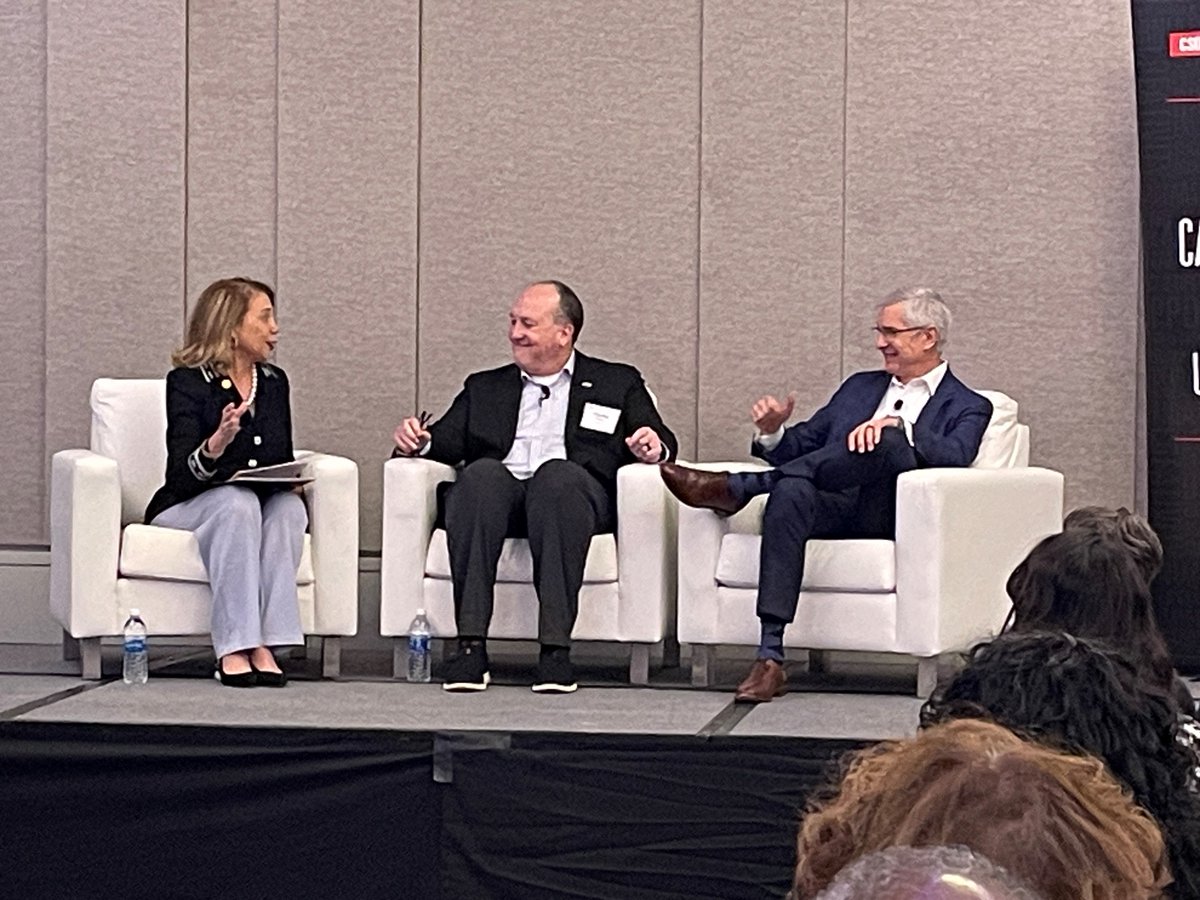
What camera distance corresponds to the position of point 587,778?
142 inches

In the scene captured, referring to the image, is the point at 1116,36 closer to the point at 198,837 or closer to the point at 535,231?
the point at 535,231

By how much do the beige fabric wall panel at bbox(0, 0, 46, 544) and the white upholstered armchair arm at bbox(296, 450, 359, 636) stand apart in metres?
1.39

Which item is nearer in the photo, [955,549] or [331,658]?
[955,549]

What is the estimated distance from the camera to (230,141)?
19.1ft

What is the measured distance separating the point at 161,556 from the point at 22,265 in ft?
5.13

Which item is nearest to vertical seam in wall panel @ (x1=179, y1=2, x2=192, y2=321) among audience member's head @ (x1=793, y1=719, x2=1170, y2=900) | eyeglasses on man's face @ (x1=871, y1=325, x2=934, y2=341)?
eyeglasses on man's face @ (x1=871, y1=325, x2=934, y2=341)

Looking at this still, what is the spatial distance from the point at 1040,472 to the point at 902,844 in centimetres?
412

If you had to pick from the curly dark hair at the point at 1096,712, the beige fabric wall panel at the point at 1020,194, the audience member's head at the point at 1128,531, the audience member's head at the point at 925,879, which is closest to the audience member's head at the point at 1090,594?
the audience member's head at the point at 1128,531

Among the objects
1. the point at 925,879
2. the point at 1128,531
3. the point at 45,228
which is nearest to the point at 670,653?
the point at 45,228

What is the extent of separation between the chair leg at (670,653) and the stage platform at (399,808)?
1.41 meters

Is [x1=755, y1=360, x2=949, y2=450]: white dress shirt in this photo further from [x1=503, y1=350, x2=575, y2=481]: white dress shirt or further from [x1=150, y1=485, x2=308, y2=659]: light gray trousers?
[x1=150, y1=485, x2=308, y2=659]: light gray trousers

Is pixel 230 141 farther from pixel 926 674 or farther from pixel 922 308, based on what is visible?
pixel 926 674

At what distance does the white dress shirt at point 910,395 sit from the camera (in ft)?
15.9

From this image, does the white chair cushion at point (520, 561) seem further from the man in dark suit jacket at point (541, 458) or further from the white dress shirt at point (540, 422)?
the white dress shirt at point (540, 422)
